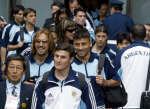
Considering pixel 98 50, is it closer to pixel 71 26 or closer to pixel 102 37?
pixel 102 37

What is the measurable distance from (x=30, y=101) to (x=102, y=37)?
275 centimetres

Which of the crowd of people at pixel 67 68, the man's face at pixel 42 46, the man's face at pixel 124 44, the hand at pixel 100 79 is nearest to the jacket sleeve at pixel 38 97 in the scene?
the crowd of people at pixel 67 68

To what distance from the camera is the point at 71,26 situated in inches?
321

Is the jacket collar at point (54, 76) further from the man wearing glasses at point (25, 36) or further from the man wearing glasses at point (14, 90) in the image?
the man wearing glasses at point (25, 36)

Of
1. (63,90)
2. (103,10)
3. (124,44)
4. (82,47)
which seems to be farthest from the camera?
(103,10)

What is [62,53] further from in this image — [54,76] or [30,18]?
[30,18]

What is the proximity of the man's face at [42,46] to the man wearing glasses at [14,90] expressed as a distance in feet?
3.13

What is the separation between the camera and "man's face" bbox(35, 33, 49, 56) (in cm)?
744

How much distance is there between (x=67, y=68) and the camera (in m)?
6.29

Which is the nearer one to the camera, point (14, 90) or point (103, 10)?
point (14, 90)

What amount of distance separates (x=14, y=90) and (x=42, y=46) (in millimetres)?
1181

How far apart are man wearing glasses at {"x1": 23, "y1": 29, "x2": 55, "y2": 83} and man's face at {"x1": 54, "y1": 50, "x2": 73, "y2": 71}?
1034mm

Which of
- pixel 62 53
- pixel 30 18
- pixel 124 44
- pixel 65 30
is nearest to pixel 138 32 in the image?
pixel 65 30

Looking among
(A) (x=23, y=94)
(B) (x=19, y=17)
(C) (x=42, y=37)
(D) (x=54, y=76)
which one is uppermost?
(B) (x=19, y=17)
